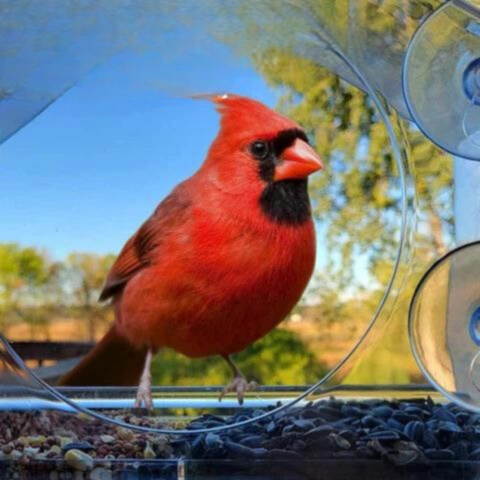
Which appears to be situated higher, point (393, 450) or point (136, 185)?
point (136, 185)

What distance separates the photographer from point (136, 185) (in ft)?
3.95

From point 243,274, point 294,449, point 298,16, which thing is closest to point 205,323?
point 243,274

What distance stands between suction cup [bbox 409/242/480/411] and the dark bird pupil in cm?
20

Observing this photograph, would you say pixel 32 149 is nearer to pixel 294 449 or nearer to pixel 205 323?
pixel 205 323

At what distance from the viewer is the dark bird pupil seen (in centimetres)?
120

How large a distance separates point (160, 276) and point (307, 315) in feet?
0.51

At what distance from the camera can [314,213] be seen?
1205mm

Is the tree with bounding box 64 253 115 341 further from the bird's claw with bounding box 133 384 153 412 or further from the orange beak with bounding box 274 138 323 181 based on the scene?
the orange beak with bounding box 274 138 323 181

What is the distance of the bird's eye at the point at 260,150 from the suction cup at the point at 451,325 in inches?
8.0

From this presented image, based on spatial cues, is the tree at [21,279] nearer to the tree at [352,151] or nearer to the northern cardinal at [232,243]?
the northern cardinal at [232,243]

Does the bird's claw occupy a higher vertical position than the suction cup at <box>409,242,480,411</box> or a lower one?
lower

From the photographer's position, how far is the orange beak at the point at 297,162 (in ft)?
3.92

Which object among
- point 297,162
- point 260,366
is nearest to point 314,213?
point 297,162

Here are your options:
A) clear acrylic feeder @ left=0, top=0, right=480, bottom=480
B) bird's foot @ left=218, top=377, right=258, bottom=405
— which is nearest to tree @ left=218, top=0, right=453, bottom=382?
clear acrylic feeder @ left=0, top=0, right=480, bottom=480
